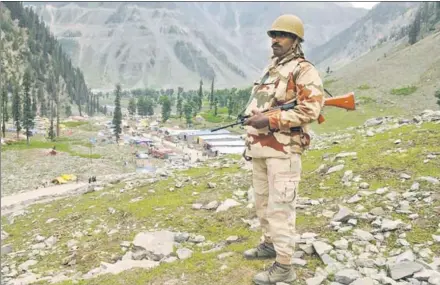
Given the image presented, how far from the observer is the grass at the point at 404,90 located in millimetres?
70244

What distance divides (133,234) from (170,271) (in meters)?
4.95

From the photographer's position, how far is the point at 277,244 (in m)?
6.69

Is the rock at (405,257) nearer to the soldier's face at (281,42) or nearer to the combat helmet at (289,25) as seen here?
the soldier's face at (281,42)

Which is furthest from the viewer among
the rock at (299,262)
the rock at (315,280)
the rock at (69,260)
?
the rock at (69,260)

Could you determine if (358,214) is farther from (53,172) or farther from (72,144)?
(72,144)

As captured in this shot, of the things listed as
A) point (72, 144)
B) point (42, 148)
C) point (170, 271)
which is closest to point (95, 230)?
point (170, 271)

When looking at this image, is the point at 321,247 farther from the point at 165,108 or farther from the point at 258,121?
the point at 165,108

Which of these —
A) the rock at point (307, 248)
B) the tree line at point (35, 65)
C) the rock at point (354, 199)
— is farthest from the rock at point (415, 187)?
the tree line at point (35, 65)

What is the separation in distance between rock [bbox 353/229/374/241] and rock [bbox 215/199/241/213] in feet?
16.0

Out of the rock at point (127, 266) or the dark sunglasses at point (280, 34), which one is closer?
the dark sunglasses at point (280, 34)

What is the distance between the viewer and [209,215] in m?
12.9

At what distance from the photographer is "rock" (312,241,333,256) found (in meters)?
7.75

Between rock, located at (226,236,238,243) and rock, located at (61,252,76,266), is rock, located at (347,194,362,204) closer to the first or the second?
rock, located at (226,236,238,243)

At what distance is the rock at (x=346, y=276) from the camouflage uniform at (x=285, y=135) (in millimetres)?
882
